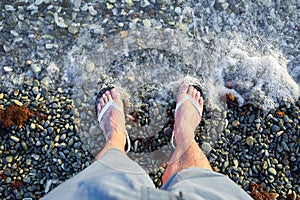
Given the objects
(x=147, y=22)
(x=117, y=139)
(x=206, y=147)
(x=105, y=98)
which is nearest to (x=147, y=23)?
(x=147, y=22)

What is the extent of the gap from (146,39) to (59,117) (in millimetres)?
948

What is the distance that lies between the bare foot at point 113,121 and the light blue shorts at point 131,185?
1.03 feet

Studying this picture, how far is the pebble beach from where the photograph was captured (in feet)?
10.2

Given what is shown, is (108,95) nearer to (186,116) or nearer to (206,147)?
(186,116)

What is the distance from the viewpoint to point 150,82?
3.39 meters

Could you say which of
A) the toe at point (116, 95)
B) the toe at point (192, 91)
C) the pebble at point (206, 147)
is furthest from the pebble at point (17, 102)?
the pebble at point (206, 147)

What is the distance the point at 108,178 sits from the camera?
231 cm

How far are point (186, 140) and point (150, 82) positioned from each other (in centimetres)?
57

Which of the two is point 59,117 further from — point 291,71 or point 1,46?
point 291,71

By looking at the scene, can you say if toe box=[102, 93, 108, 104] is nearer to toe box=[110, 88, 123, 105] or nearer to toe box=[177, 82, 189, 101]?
toe box=[110, 88, 123, 105]

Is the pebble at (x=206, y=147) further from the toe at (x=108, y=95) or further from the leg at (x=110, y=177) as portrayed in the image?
the toe at (x=108, y=95)

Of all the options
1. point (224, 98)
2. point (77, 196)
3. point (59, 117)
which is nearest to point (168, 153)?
point (224, 98)

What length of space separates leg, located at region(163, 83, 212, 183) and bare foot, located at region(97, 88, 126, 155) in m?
0.39

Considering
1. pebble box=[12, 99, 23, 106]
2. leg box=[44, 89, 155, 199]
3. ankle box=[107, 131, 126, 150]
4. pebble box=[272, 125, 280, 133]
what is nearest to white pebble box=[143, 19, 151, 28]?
leg box=[44, 89, 155, 199]
